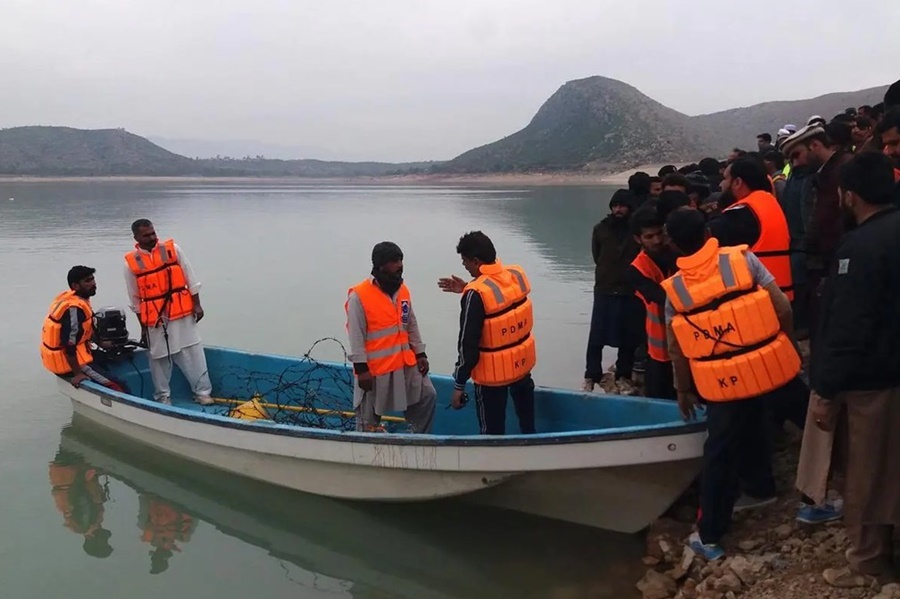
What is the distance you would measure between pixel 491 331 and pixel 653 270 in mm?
1021

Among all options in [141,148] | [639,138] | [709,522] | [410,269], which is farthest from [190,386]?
[141,148]

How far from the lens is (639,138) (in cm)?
8800

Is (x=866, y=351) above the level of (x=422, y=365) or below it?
above

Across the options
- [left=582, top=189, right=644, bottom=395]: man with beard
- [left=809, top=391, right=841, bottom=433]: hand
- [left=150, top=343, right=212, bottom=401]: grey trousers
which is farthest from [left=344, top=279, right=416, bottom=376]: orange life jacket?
[left=150, top=343, right=212, bottom=401]: grey trousers

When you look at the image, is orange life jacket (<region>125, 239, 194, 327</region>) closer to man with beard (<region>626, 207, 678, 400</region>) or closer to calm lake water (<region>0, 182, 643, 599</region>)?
calm lake water (<region>0, 182, 643, 599</region>)

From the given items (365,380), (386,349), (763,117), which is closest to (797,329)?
(386,349)

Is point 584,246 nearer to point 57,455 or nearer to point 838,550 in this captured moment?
point 57,455

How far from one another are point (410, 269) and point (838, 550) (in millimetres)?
13676

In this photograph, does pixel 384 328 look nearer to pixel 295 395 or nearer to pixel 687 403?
pixel 687 403

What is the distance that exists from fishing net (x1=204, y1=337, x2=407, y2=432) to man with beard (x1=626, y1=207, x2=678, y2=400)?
7.96ft

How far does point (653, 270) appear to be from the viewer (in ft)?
14.7

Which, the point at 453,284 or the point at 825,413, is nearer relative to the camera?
the point at 825,413

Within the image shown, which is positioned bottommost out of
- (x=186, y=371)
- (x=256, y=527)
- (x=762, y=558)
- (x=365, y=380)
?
(x=256, y=527)

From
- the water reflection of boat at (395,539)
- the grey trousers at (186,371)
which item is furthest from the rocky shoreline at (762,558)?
the grey trousers at (186,371)
